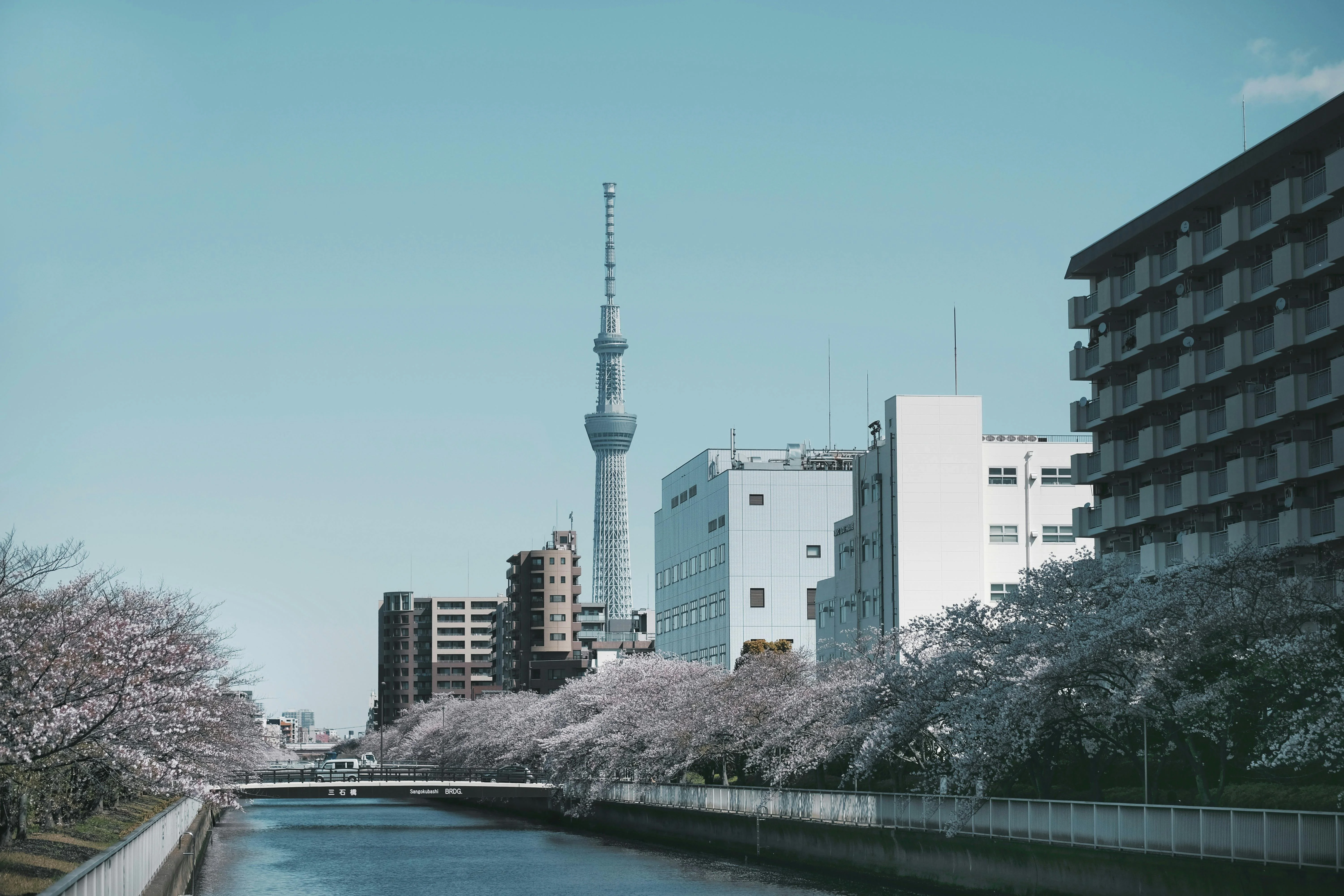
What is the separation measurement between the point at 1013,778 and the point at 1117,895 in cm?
1253

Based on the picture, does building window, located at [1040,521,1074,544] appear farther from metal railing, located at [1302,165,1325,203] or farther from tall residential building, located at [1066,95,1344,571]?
metal railing, located at [1302,165,1325,203]

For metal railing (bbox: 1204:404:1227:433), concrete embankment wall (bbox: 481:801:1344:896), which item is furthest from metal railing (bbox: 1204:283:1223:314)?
concrete embankment wall (bbox: 481:801:1344:896)

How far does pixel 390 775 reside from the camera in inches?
4845

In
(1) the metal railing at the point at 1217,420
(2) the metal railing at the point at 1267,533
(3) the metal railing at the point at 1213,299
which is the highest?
A: (3) the metal railing at the point at 1213,299

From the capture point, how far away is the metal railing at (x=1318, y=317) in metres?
56.7

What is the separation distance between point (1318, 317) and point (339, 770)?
103 meters

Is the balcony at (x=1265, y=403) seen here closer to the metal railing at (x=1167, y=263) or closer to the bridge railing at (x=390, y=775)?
the metal railing at (x=1167, y=263)

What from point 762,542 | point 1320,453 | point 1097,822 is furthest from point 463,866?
point 762,542

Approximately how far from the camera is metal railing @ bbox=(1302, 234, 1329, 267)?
56625 millimetres

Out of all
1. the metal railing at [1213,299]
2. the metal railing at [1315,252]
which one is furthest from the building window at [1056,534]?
the metal railing at [1315,252]

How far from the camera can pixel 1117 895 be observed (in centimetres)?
3791

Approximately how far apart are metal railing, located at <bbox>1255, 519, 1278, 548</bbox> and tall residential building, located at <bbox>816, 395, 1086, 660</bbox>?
31.4 meters

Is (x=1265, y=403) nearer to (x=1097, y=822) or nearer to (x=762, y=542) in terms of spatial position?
(x=1097, y=822)

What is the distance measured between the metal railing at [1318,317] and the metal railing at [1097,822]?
73.1ft
